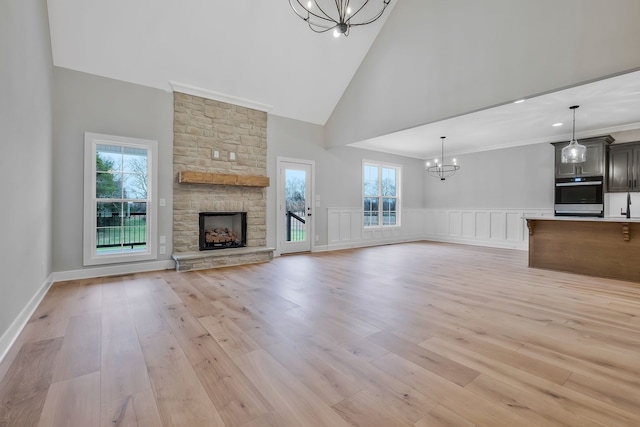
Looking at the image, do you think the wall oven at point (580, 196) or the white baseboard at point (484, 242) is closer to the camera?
the wall oven at point (580, 196)

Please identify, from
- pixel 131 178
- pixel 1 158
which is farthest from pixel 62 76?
pixel 1 158

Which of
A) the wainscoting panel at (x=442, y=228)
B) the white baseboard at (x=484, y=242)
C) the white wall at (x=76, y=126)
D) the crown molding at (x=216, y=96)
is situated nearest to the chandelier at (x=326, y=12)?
the crown molding at (x=216, y=96)

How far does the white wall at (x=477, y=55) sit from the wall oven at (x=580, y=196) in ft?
13.0

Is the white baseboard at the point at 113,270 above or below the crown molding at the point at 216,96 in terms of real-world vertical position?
below

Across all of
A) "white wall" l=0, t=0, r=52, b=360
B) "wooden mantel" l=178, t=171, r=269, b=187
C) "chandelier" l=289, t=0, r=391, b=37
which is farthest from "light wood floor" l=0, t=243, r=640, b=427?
"chandelier" l=289, t=0, r=391, b=37

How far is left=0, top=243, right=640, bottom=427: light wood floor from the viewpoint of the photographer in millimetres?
1427

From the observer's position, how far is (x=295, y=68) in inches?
213

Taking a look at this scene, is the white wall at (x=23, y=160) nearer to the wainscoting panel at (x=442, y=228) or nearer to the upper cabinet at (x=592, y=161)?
the wainscoting panel at (x=442, y=228)

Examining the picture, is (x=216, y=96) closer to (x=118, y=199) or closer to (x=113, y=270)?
(x=118, y=199)

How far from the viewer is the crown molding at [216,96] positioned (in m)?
4.74

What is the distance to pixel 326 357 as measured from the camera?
6.42ft

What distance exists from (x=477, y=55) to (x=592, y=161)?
159 inches

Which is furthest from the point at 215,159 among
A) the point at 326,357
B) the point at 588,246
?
the point at 588,246

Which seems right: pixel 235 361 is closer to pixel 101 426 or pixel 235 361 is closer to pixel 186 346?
pixel 186 346
